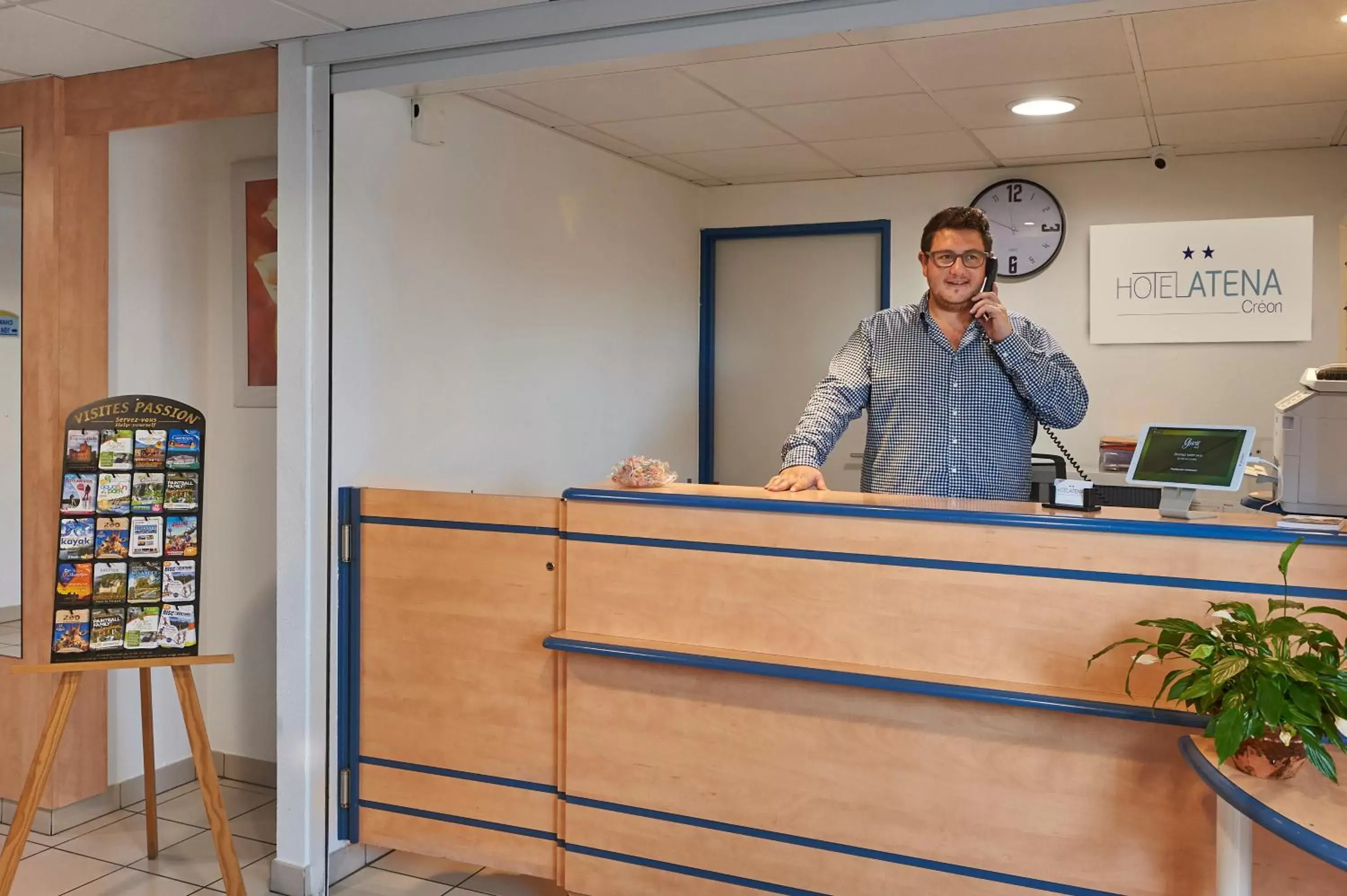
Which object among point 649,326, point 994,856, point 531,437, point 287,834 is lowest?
point 287,834

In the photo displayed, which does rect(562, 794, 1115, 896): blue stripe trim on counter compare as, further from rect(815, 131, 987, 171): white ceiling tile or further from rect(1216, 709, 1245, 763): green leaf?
rect(815, 131, 987, 171): white ceiling tile

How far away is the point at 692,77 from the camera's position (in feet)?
13.2

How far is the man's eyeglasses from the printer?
97 centimetres

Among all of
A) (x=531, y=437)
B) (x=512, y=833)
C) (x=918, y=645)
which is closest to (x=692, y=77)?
(x=531, y=437)

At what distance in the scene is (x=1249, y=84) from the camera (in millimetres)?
4121

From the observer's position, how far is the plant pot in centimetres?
217

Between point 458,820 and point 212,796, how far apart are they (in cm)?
71

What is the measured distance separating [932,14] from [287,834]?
3.02 metres

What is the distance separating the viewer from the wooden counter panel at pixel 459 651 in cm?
342

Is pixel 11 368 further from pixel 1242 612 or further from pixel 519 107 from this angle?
pixel 1242 612

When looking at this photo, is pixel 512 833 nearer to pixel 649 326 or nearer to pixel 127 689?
pixel 127 689

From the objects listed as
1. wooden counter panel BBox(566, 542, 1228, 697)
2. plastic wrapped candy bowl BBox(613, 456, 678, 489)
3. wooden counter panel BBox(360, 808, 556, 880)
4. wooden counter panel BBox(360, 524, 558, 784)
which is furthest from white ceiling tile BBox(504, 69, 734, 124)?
wooden counter panel BBox(360, 808, 556, 880)

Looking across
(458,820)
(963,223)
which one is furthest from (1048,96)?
(458,820)

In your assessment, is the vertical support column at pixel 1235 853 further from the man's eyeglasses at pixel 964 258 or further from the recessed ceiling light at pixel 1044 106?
the recessed ceiling light at pixel 1044 106
